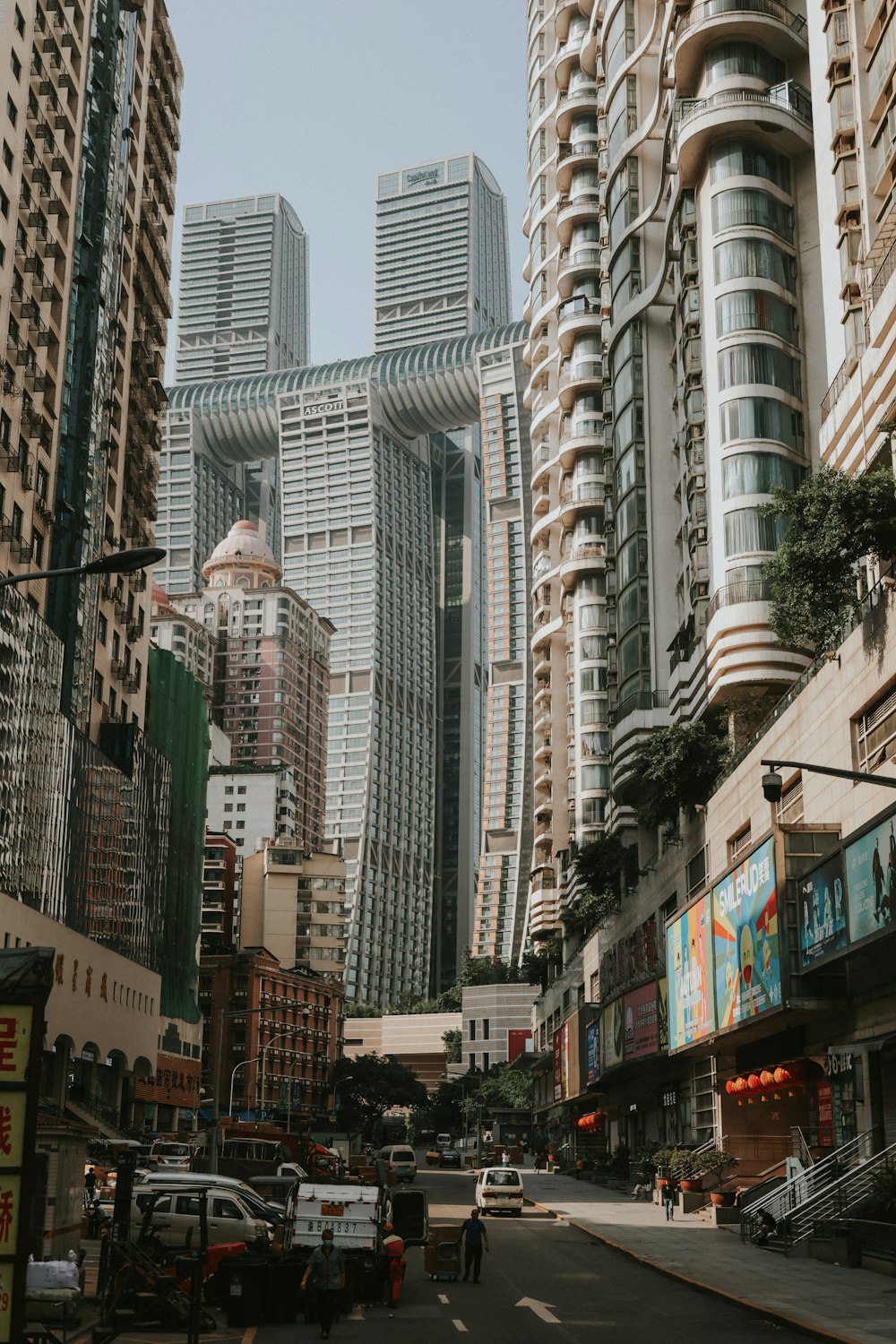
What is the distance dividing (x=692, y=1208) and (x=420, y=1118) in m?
145

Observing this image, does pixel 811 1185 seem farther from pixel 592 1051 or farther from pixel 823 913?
pixel 592 1051

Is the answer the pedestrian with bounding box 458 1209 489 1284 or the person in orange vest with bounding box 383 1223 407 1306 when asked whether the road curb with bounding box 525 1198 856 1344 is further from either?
the person in orange vest with bounding box 383 1223 407 1306

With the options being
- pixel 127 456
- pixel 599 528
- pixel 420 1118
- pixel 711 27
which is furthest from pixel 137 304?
pixel 420 1118

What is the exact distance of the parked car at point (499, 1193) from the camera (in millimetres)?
53344

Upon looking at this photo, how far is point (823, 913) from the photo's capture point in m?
35.5

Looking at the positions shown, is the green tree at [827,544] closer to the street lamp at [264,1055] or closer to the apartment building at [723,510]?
the apartment building at [723,510]

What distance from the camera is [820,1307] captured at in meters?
24.5

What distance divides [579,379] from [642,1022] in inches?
1967

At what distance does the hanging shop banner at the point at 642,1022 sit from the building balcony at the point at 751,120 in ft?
115

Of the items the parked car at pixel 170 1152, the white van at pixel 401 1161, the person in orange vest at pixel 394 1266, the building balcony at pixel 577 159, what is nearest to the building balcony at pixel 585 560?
the building balcony at pixel 577 159

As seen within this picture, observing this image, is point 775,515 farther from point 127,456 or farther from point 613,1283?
point 127,456

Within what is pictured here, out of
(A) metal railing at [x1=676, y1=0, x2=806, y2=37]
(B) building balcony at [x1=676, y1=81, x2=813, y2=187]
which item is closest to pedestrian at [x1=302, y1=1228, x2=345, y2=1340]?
(B) building balcony at [x1=676, y1=81, x2=813, y2=187]

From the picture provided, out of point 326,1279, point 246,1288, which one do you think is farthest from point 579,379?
point 326,1279

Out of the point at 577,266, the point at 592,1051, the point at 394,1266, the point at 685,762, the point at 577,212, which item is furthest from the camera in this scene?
the point at 577,212
